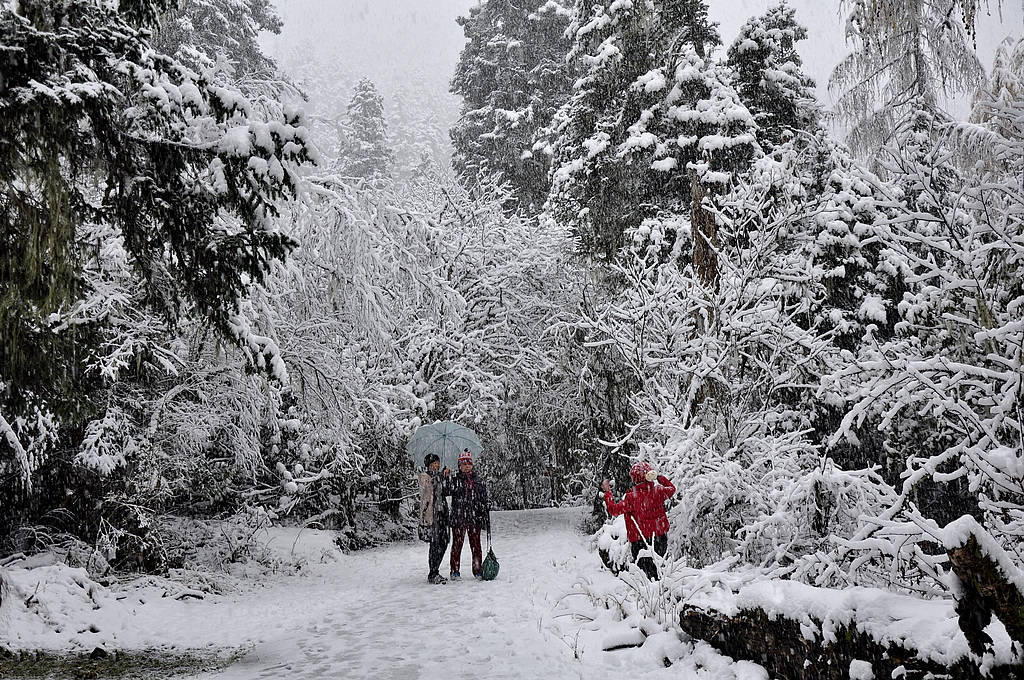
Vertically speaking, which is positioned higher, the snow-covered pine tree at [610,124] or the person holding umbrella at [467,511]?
the snow-covered pine tree at [610,124]

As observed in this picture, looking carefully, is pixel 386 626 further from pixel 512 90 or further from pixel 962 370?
pixel 512 90

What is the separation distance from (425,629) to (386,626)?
51 centimetres

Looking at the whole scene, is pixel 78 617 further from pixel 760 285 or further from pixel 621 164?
pixel 621 164

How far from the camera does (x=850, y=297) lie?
12773 mm

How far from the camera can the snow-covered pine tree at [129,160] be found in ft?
14.7

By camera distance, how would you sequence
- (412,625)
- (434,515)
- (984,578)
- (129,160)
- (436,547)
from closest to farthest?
(984,578), (129,160), (412,625), (436,547), (434,515)

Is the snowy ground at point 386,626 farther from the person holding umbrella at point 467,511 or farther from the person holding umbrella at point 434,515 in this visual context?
the person holding umbrella at point 467,511

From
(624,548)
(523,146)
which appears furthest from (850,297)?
(523,146)

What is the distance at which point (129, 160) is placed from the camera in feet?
16.8

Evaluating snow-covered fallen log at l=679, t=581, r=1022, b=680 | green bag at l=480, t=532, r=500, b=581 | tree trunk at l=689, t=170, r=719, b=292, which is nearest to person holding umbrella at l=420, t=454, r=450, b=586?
green bag at l=480, t=532, r=500, b=581

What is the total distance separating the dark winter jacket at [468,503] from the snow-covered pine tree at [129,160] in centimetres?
532

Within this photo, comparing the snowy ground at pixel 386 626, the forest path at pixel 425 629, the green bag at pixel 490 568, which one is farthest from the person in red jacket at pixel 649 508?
the green bag at pixel 490 568

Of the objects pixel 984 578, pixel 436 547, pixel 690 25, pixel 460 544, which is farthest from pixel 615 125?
pixel 984 578

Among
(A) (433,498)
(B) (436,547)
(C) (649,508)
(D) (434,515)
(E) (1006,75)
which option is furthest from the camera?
(E) (1006,75)
